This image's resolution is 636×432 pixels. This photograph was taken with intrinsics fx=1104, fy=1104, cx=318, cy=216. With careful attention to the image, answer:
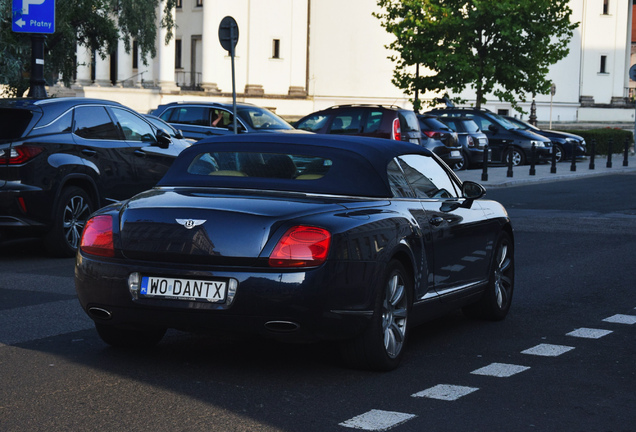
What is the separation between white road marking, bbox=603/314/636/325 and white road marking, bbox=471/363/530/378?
206 cm

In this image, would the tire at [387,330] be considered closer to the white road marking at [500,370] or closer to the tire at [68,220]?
the white road marking at [500,370]

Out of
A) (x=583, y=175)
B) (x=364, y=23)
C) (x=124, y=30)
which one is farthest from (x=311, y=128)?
(x=364, y=23)

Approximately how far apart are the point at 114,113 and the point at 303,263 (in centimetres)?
767

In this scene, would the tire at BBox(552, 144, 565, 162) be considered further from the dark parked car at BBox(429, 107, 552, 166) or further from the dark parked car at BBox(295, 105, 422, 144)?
the dark parked car at BBox(295, 105, 422, 144)

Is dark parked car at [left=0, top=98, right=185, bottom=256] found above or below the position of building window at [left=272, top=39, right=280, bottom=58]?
below

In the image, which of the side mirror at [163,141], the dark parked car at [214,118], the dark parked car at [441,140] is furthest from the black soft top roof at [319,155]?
the dark parked car at [441,140]

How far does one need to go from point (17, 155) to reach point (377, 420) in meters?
7.17

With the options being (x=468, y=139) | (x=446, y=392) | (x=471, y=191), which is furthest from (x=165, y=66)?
(x=446, y=392)

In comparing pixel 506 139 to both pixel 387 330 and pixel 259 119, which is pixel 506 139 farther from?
pixel 387 330

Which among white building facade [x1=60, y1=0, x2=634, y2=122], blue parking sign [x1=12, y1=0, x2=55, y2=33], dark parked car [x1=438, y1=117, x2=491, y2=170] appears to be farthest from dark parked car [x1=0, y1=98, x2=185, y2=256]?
white building facade [x1=60, y1=0, x2=634, y2=122]

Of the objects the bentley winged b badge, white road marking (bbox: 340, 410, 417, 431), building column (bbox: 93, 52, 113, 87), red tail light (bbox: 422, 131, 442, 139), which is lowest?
white road marking (bbox: 340, 410, 417, 431)

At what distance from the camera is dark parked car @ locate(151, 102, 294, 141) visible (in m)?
22.9

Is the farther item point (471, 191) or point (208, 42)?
point (208, 42)

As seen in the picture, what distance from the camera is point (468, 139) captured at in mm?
30891
